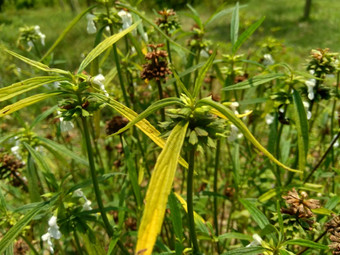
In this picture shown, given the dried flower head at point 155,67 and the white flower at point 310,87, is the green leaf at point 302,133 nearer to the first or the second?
the white flower at point 310,87

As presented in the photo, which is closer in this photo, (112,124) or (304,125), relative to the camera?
(304,125)

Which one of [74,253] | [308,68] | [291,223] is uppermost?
[308,68]

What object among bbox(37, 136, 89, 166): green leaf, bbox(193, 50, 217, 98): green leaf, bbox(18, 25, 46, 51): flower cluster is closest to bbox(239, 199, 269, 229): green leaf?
bbox(193, 50, 217, 98): green leaf

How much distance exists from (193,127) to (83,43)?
3962 mm

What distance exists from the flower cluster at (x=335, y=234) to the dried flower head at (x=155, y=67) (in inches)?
26.1

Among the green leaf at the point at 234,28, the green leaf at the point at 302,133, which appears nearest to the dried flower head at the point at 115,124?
the green leaf at the point at 234,28

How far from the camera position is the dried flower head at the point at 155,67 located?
1038mm

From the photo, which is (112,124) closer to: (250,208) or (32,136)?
(32,136)

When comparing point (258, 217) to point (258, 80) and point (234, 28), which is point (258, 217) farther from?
point (234, 28)

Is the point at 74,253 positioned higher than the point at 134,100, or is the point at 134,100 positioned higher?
the point at 134,100

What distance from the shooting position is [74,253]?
176cm

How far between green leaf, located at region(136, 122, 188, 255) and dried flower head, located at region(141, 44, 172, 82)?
23.9 inches

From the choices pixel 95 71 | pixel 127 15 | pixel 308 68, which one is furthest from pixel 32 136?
pixel 308 68

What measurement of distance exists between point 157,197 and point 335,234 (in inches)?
20.5
